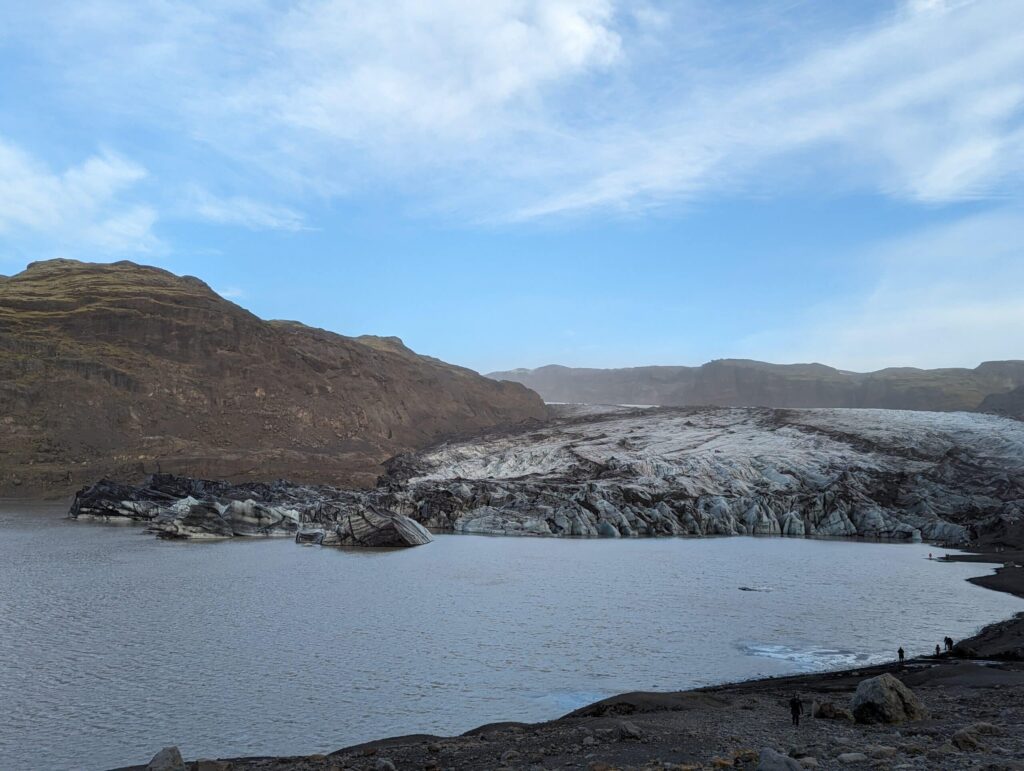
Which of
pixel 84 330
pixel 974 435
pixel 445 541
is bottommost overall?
pixel 445 541

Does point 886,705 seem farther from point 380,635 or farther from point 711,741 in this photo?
point 380,635

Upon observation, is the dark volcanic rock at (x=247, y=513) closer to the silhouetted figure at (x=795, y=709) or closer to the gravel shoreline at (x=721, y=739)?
the gravel shoreline at (x=721, y=739)

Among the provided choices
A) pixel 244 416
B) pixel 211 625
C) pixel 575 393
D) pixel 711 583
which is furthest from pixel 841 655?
pixel 575 393

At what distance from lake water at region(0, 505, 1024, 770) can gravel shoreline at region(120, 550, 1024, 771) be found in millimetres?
1290

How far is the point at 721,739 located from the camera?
341 inches

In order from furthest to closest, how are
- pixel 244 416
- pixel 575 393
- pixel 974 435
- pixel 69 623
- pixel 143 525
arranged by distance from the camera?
pixel 575 393 < pixel 244 416 < pixel 974 435 < pixel 143 525 < pixel 69 623

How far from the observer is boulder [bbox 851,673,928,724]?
9.25m

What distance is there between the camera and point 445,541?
39.0 meters

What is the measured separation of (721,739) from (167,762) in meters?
5.72

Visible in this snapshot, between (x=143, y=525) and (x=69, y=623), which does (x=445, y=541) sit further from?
(x=69, y=623)

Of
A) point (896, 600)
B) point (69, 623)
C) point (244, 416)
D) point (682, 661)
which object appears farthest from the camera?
point (244, 416)

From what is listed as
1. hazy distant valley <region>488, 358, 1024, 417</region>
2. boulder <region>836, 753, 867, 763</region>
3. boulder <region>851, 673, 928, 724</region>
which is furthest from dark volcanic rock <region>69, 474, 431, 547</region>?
hazy distant valley <region>488, 358, 1024, 417</region>

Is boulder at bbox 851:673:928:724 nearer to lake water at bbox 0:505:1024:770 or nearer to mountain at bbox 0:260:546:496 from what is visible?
lake water at bbox 0:505:1024:770

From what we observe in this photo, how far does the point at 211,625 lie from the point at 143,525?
3073cm
